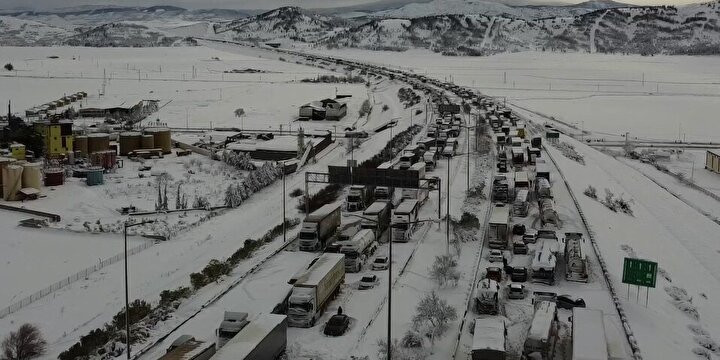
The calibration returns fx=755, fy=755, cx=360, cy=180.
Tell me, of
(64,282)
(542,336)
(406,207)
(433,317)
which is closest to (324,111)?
(406,207)

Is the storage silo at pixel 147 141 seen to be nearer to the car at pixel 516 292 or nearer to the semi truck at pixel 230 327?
the car at pixel 516 292

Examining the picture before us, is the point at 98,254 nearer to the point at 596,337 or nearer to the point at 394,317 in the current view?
the point at 394,317

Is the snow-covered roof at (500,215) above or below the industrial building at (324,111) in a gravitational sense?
below

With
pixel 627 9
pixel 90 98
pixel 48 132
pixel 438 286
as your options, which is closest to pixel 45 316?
pixel 438 286

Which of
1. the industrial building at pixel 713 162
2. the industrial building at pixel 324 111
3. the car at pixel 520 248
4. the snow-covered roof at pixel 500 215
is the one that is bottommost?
the car at pixel 520 248

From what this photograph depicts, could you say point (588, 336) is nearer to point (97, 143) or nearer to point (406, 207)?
point (406, 207)

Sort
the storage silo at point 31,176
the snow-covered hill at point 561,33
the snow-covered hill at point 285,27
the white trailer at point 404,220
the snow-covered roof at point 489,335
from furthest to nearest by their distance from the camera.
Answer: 1. the snow-covered hill at point 285,27
2. the snow-covered hill at point 561,33
3. the storage silo at point 31,176
4. the white trailer at point 404,220
5. the snow-covered roof at point 489,335

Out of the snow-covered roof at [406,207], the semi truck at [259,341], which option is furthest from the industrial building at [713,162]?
the semi truck at [259,341]

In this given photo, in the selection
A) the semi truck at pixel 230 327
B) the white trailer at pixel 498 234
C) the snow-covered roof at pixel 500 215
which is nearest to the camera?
the semi truck at pixel 230 327
